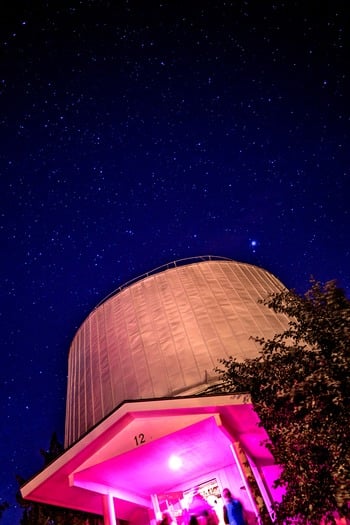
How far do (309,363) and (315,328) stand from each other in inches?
20.2

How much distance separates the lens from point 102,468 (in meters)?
6.98

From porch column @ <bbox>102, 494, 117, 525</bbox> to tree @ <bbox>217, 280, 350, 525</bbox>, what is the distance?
12.5 ft

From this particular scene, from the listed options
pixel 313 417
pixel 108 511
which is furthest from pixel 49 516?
pixel 313 417

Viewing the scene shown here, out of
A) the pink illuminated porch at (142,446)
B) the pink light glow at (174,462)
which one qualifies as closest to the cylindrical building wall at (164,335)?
the pink light glow at (174,462)

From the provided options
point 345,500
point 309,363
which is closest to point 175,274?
point 309,363

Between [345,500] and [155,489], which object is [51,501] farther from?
[345,500]

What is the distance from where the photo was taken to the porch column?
6.75 m

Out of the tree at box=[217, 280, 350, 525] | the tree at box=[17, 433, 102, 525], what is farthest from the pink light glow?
the tree at box=[17, 433, 102, 525]

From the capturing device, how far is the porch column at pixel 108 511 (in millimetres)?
6754

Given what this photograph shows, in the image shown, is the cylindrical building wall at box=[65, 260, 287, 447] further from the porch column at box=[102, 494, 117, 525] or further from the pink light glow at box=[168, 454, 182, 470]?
the porch column at box=[102, 494, 117, 525]

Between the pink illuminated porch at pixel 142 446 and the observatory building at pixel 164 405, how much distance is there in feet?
0.07

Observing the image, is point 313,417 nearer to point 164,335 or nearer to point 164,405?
point 164,405

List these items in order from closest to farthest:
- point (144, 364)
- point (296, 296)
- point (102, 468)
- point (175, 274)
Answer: point (296, 296) → point (102, 468) → point (144, 364) → point (175, 274)

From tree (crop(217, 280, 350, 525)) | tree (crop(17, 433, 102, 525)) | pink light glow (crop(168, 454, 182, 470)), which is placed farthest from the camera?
tree (crop(17, 433, 102, 525))
